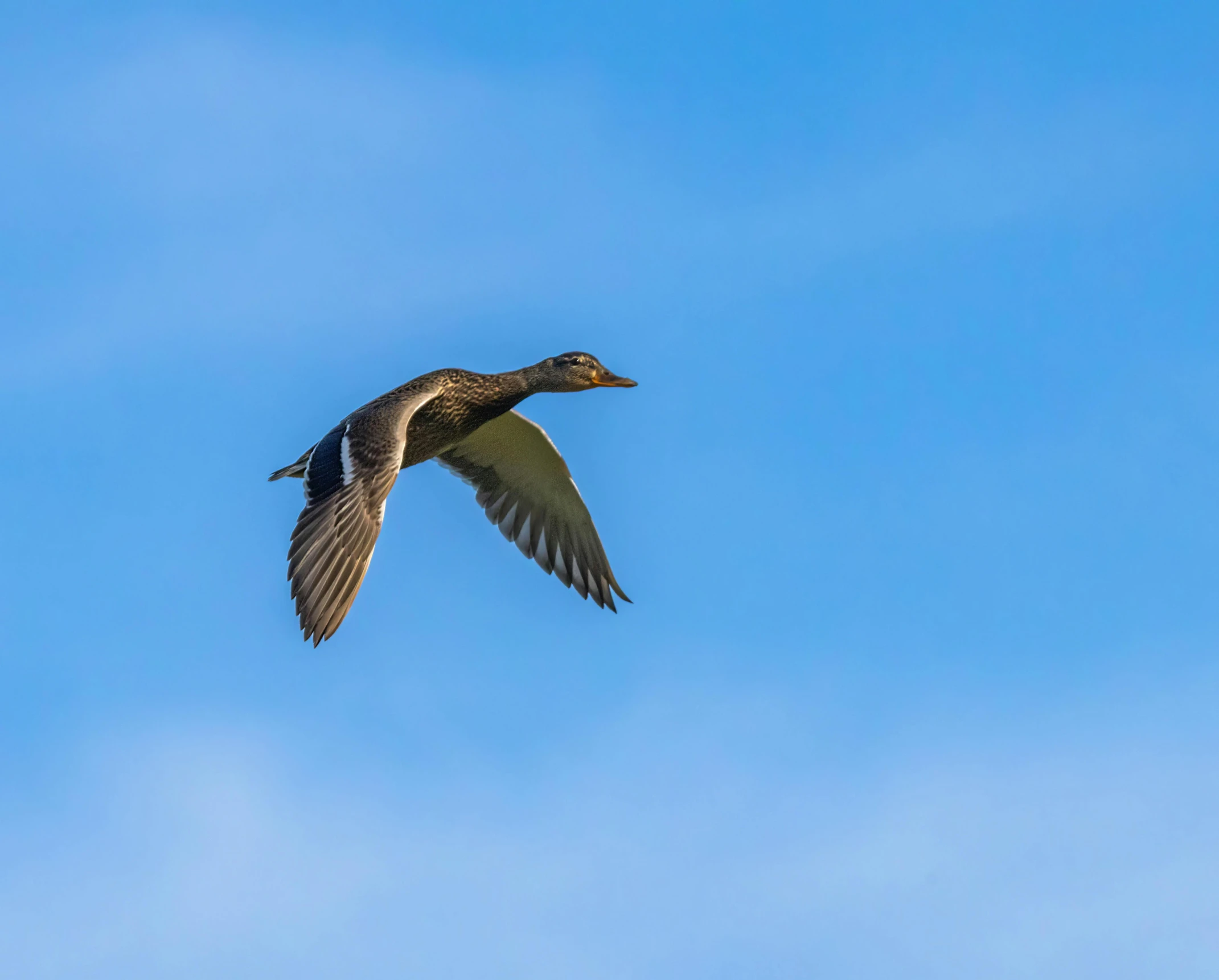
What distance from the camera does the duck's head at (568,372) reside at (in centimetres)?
1878

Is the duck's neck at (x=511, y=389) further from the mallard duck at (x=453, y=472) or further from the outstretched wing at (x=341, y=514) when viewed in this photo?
the outstretched wing at (x=341, y=514)

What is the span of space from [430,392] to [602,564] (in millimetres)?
3882

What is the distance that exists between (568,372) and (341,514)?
5.38m

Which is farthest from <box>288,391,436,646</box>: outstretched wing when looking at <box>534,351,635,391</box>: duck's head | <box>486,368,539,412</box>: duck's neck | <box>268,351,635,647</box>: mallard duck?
<box>534,351,635,391</box>: duck's head

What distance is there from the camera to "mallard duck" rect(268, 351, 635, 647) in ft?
45.6

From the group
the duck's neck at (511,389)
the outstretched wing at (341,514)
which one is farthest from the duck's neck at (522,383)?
the outstretched wing at (341,514)

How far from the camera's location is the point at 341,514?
46.9 feet

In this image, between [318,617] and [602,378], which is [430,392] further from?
[318,617]

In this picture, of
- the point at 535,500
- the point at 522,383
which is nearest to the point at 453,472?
the point at 535,500

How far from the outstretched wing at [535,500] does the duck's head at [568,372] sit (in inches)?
25.0

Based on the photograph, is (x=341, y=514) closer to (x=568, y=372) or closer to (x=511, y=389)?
(x=511, y=389)

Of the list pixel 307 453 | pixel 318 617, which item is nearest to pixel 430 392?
pixel 307 453

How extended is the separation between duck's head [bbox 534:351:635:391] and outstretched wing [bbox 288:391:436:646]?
3170 mm

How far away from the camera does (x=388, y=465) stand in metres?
14.8
